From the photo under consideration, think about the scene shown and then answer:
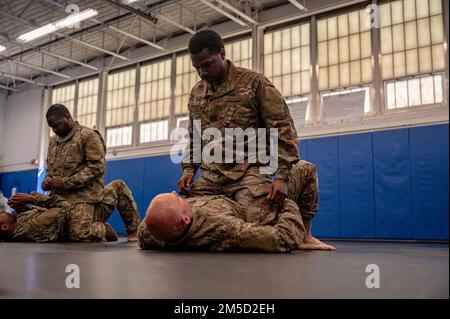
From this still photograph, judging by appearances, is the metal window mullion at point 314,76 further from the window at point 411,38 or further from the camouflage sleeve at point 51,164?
the camouflage sleeve at point 51,164

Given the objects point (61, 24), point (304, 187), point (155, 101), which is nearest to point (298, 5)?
point (155, 101)

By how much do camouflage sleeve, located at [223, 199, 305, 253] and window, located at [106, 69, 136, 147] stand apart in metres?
8.38

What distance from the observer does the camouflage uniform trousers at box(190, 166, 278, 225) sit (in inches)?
92.5

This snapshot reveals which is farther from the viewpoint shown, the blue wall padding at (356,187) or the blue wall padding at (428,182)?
the blue wall padding at (356,187)

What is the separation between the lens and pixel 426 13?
6473mm

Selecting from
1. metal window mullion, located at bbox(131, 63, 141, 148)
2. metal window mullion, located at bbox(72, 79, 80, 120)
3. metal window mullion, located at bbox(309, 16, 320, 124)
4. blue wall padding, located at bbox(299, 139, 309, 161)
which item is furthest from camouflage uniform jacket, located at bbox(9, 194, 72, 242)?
metal window mullion, located at bbox(72, 79, 80, 120)

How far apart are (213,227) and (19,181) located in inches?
454

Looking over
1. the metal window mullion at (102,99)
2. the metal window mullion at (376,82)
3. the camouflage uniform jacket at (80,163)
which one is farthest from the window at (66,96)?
the camouflage uniform jacket at (80,163)

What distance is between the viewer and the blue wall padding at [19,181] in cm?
1186

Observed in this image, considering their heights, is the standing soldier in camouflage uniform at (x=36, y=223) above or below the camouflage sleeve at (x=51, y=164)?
below

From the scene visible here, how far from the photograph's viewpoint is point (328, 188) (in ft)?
22.2

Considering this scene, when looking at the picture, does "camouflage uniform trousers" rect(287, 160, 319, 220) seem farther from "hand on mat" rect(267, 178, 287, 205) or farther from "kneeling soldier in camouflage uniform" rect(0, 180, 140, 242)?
"kneeling soldier in camouflage uniform" rect(0, 180, 140, 242)

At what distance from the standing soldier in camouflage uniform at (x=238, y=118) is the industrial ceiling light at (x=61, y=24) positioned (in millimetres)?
6049
